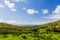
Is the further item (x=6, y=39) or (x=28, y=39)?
(x=28, y=39)

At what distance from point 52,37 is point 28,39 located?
11.2 metres

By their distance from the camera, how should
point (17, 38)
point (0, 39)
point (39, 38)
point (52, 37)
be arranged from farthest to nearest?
point (52, 37)
point (39, 38)
point (17, 38)
point (0, 39)

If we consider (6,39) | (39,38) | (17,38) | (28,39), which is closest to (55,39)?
(39,38)

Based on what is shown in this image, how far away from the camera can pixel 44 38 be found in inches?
2072

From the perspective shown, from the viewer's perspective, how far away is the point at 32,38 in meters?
49.8

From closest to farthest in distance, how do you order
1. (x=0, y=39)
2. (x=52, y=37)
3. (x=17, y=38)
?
(x=0, y=39)
(x=17, y=38)
(x=52, y=37)

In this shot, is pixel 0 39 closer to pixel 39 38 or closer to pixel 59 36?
pixel 39 38

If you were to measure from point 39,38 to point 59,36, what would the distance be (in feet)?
32.6

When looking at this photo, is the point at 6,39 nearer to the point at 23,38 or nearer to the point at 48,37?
the point at 23,38

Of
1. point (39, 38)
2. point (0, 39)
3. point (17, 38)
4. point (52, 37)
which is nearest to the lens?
point (0, 39)

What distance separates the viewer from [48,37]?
53875mm

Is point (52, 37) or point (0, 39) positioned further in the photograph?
point (52, 37)

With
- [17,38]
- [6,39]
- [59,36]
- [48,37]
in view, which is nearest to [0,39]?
[6,39]

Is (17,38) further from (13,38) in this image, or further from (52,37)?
(52,37)
